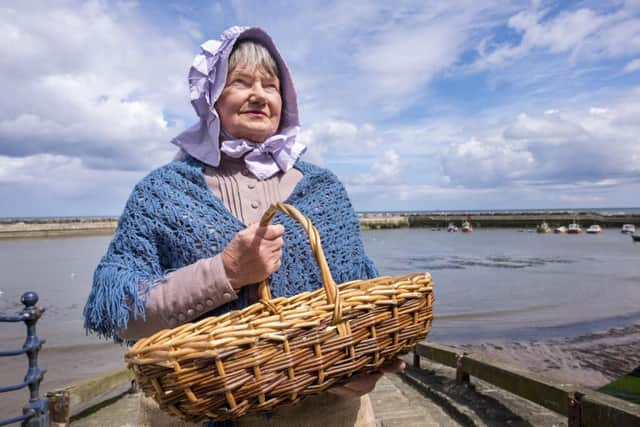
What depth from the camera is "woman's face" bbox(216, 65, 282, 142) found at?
4.78 feet

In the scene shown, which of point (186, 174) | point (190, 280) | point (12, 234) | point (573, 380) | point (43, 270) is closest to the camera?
point (190, 280)

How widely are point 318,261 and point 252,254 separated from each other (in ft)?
0.53

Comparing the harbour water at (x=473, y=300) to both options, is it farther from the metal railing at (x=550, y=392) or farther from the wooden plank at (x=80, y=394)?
the metal railing at (x=550, y=392)

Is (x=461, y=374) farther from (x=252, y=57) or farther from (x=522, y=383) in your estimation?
(x=252, y=57)

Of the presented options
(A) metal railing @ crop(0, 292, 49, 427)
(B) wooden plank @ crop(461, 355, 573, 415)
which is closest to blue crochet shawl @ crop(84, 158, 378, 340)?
(A) metal railing @ crop(0, 292, 49, 427)

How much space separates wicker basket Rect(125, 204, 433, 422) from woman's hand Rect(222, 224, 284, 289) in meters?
0.07

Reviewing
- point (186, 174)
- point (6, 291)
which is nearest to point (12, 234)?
point (6, 291)

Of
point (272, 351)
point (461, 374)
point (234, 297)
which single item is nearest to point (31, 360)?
point (234, 297)

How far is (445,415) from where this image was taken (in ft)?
13.5

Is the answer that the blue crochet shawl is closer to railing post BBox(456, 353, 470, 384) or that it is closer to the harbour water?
railing post BBox(456, 353, 470, 384)

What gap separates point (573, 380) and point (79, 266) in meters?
20.9

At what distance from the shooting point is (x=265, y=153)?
1.52 m

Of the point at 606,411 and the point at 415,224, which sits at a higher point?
the point at 415,224

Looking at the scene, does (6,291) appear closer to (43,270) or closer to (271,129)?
(43,270)
